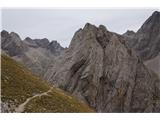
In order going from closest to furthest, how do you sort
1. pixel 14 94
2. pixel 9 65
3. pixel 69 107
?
pixel 14 94, pixel 69 107, pixel 9 65

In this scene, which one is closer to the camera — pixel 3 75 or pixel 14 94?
pixel 14 94

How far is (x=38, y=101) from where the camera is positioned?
57438mm
